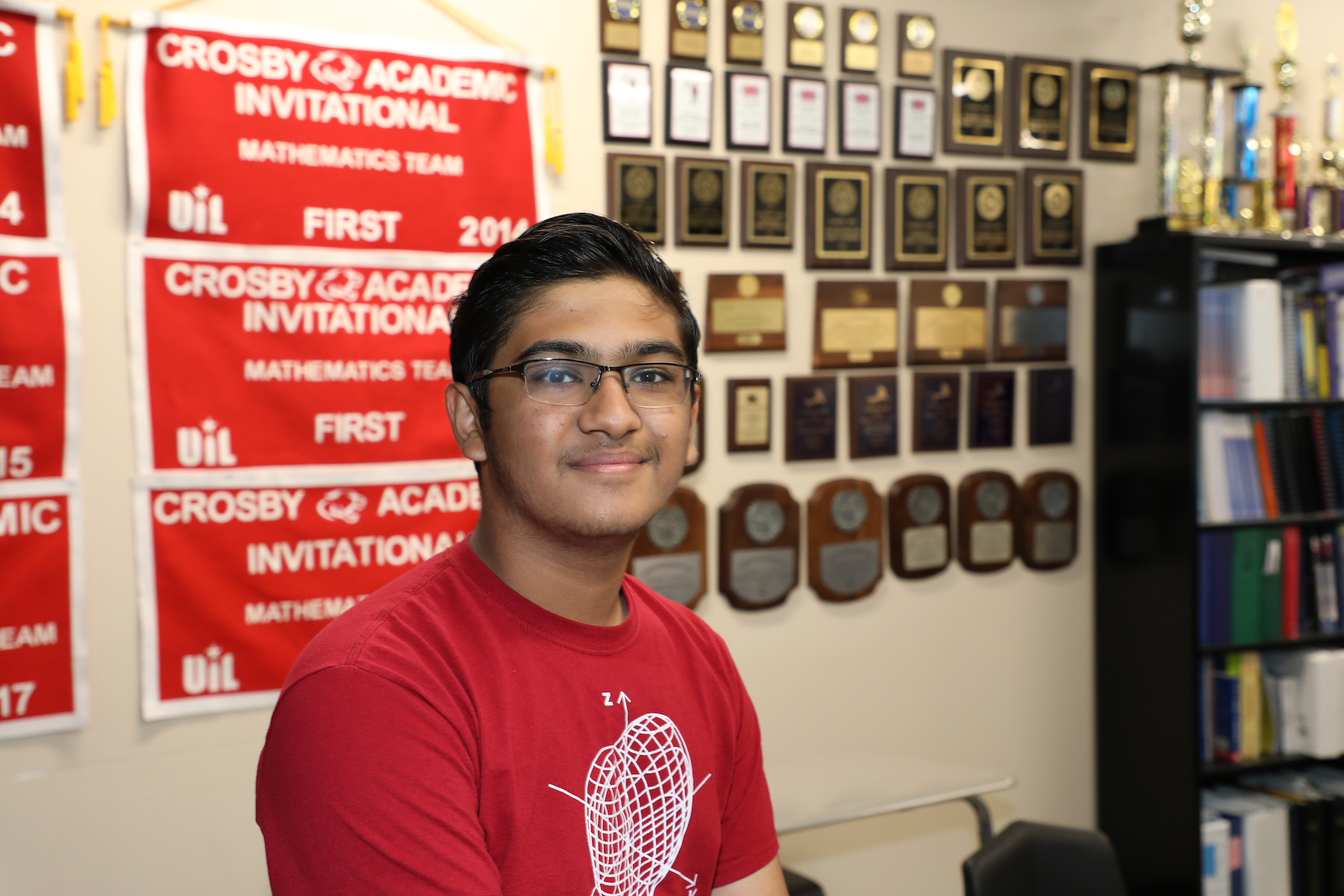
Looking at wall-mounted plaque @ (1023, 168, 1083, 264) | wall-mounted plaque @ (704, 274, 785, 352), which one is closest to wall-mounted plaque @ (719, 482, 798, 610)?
wall-mounted plaque @ (704, 274, 785, 352)

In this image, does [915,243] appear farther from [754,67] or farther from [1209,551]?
[1209,551]

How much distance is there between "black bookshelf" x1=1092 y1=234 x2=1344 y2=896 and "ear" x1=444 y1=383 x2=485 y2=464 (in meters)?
2.15

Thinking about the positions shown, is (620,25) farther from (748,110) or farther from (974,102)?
(974,102)

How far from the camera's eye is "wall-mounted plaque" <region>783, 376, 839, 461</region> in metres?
2.68

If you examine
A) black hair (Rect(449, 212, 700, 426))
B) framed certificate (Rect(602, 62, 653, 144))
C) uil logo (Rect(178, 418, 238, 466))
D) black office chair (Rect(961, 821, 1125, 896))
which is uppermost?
framed certificate (Rect(602, 62, 653, 144))

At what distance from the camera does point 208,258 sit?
213 centimetres

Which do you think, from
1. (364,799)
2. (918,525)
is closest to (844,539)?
(918,525)

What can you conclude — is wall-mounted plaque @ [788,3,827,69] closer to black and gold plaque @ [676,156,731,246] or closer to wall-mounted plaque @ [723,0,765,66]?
wall-mounted plaque @ [723,0,765,66]

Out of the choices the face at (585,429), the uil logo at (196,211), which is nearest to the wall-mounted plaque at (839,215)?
the uil logo at (196,211)

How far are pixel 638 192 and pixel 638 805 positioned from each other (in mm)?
1675

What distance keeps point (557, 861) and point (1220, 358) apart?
8.08 ft

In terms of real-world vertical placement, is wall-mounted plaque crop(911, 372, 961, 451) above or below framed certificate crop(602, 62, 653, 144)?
below

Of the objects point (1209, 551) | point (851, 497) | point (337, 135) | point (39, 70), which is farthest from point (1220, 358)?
point (39, 70)

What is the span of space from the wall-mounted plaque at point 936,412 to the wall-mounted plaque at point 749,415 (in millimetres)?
443
